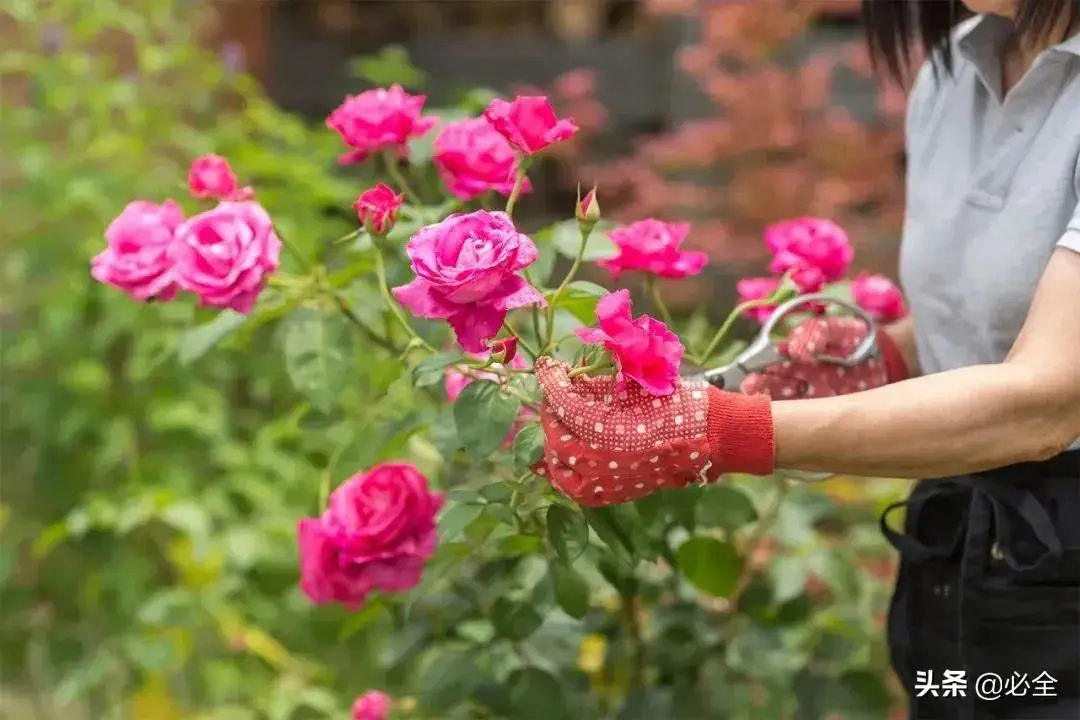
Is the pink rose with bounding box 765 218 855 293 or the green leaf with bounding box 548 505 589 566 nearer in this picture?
the green leaf with bounding box 548 505 589 566

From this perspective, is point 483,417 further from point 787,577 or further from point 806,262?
point 787,577

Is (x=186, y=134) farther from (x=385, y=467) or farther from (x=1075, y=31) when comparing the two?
(x=1075, y=31)

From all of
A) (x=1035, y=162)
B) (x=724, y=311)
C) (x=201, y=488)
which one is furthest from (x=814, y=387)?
(x=201, y=488)

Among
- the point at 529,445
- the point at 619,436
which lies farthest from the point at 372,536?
the point at 619,436

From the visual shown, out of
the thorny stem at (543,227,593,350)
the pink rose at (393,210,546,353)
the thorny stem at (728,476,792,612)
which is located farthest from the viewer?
the thorny stem at (728,476,792,612)

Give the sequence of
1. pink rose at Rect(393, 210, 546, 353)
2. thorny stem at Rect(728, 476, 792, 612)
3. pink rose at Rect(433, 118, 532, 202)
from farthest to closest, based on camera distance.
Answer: thorny stem at Rect(728, 476, 792, 612)
pink rose at Rect(433, 118, 532, 202)
pink rose at Rect(393, 210, 546, 353)

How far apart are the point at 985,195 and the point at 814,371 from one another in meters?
0.22

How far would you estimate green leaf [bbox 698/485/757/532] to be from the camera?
107 cm

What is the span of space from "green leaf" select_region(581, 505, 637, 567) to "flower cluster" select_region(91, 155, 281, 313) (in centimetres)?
32

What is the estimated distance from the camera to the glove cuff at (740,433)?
0.72 metres

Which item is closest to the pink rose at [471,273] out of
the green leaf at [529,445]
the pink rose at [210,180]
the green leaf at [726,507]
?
the green leaf at [529,445]

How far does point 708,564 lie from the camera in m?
1.08

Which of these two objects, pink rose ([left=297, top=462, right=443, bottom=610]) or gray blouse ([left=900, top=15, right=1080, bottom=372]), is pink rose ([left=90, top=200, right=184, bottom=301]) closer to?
pink rose ([left=297, top=462, right=443, bottom=610])

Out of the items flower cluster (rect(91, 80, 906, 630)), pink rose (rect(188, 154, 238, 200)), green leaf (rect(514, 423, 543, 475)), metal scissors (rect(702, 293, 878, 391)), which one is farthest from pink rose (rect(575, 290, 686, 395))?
pink rose (rect(188, 154, 238, 200))
